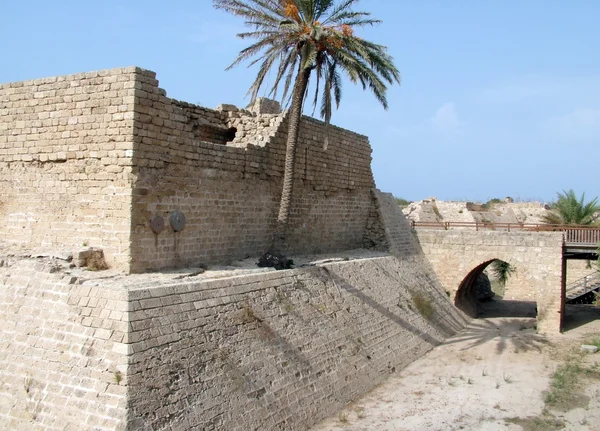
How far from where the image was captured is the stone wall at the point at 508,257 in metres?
17.9

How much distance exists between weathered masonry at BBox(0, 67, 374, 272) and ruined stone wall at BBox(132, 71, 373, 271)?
28 mm

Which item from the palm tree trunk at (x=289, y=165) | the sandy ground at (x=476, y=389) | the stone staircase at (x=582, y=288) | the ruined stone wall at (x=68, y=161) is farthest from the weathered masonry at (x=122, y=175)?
the stone staircase at (x=582, y=288)

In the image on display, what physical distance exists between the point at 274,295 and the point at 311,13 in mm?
6838

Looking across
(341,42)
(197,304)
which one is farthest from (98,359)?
(341,42)

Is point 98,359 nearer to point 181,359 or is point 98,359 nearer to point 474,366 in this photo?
point 181,359

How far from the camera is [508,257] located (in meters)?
18.8

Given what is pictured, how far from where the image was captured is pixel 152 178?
10.1 metres

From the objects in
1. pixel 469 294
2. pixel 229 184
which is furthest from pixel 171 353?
pixel 469 294

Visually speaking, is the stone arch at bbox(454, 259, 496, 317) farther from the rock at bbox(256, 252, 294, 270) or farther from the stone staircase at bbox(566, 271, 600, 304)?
the rock at bbox(256, 252, 294, 270)

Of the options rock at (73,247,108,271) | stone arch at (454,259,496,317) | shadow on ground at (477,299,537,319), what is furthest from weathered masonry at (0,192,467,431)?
shadow on ground at (477,299,537,319)

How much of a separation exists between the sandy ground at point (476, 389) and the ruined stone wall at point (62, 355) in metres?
3.81

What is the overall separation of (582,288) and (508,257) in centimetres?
834

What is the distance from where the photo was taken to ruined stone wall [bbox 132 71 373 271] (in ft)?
32.8

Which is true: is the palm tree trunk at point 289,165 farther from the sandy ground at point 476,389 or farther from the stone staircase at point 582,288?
the stone staircase at point 582,288
